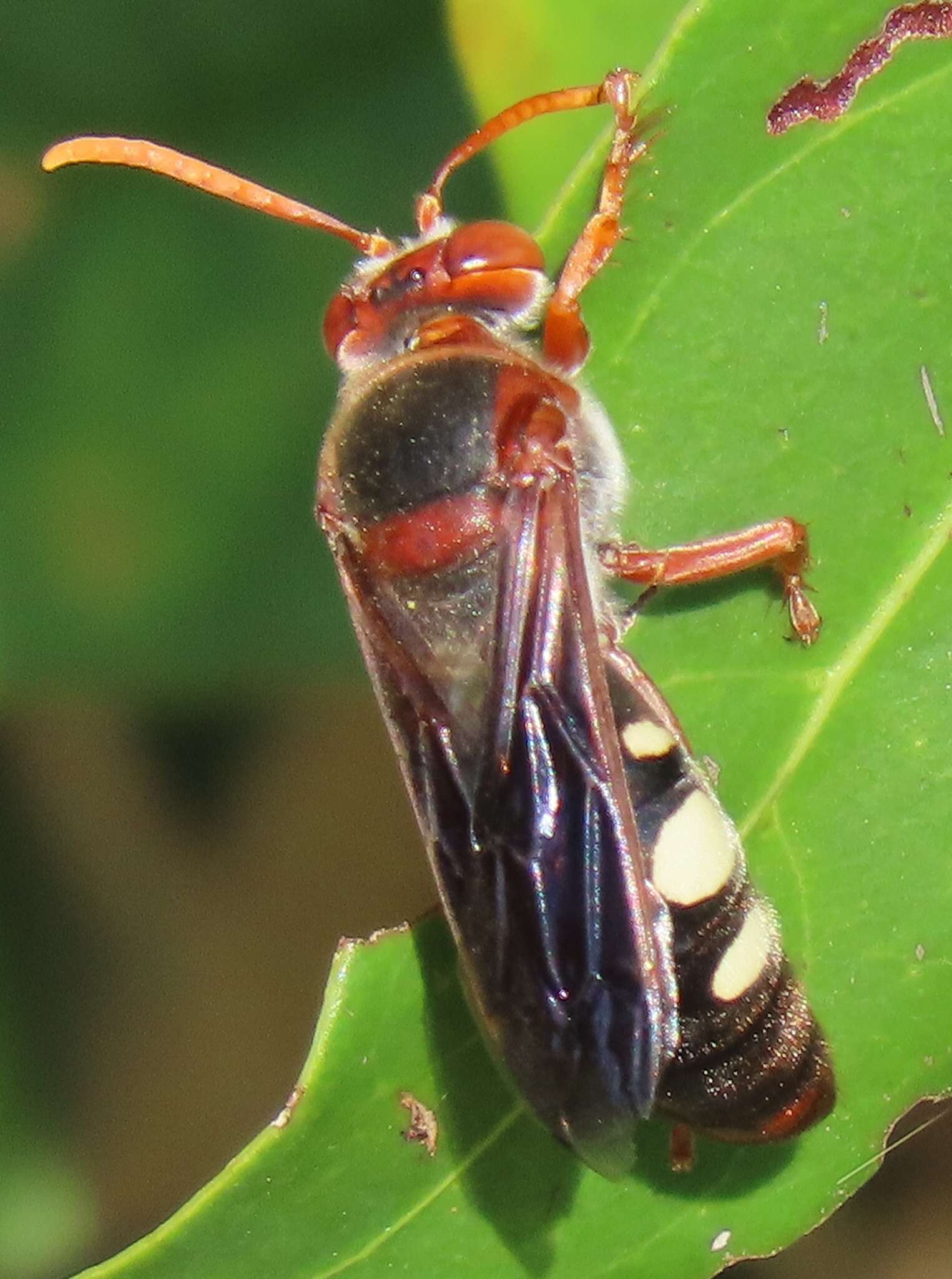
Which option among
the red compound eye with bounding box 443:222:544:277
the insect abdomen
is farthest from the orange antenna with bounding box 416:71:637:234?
the insect abdomen

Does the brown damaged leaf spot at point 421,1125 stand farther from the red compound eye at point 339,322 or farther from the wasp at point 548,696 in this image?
the red compound eye at point 339,322

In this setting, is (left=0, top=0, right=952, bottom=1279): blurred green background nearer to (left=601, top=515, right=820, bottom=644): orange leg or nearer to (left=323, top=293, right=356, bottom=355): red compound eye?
(left=323, top=293, right=356, bottom=355): red compound eye

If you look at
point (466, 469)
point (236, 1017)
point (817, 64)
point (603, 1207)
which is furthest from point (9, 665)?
point (817, 64)

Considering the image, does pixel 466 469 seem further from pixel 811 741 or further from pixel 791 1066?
pixel 791 1066

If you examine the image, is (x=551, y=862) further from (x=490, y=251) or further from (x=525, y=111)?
(x=525, y=111)

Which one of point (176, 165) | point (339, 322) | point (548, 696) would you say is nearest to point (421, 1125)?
point (548, 696)

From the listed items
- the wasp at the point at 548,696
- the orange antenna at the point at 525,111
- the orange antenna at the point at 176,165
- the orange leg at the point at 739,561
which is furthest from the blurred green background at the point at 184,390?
the orange leg at the point at 739,561
